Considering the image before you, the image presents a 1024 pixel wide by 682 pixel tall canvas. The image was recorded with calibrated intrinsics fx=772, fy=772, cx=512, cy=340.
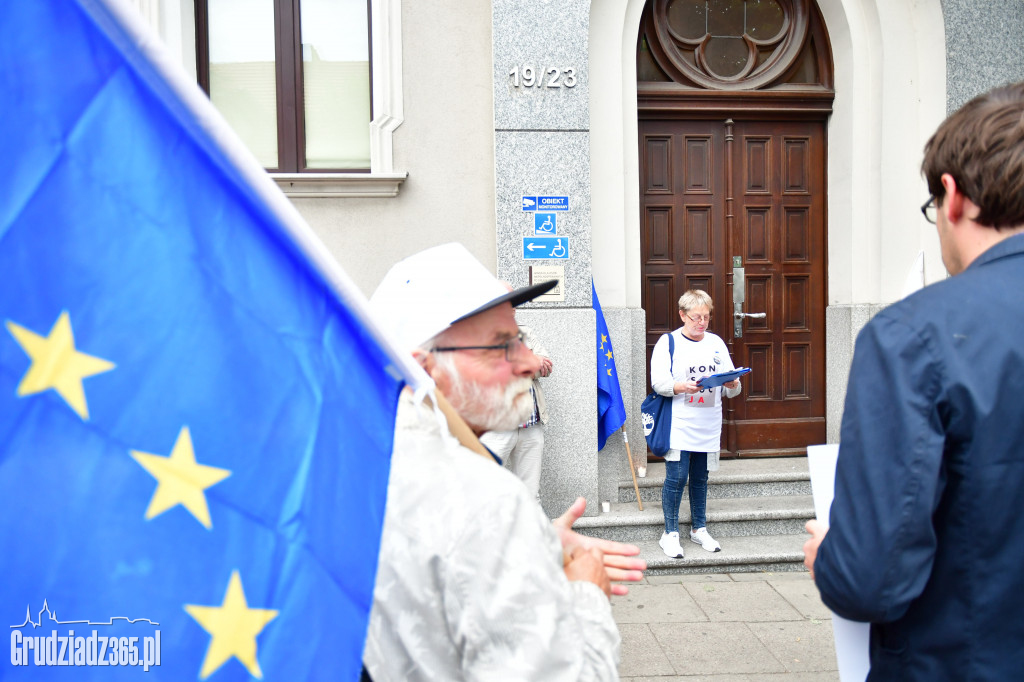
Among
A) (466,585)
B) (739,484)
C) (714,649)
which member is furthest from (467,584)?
(739,484)

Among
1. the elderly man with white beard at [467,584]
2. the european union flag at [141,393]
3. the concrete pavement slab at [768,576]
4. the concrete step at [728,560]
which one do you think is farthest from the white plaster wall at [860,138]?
the european union flag at [141,393]

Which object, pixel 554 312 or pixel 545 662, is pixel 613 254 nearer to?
pixel 554 312

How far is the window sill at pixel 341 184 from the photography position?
5973mm

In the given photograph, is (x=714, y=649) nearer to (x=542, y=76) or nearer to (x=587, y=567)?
(x=587, y=567)

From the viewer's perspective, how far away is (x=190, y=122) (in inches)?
39.8

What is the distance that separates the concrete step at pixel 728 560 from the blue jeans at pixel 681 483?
22cm

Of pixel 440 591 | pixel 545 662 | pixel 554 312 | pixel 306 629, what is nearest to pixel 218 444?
pixel 306 629

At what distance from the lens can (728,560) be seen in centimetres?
546

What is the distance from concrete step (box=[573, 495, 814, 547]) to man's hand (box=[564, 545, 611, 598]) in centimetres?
420

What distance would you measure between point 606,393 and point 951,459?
457 cm

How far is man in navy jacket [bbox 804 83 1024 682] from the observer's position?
4.25ft

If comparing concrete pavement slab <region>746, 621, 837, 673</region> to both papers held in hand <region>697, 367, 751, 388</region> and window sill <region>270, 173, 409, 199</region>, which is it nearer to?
papers held in hand <region>697, 367, 751, 388</region>

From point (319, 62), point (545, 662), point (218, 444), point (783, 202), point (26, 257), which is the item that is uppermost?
point (319, 62)

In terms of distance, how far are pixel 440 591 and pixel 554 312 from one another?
185 inches
